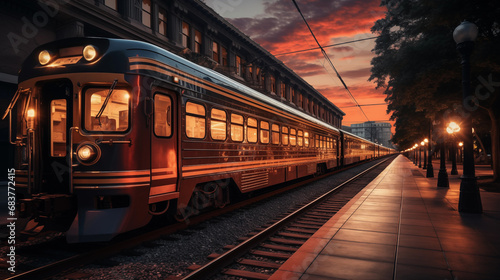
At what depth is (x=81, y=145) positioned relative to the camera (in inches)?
210

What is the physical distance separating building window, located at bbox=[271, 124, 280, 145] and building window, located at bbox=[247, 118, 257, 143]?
1.50 metres

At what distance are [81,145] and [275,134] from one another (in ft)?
24.5

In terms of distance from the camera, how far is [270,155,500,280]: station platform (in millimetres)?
4480

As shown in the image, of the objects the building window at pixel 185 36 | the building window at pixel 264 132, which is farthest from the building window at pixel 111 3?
the building window at pixel 264 132

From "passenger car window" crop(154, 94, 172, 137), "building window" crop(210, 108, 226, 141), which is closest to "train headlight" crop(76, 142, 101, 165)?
"passenger car window" crop(154, 94, 172, 137)

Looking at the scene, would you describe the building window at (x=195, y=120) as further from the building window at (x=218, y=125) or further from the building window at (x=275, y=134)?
the building window at (x=275, y=134)

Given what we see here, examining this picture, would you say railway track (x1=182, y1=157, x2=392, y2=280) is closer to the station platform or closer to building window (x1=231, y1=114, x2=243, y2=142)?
the station platform

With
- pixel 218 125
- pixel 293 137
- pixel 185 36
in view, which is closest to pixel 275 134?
pixel 293 137

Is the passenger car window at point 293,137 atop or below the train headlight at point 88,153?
atop

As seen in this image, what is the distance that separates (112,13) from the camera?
17.0 m

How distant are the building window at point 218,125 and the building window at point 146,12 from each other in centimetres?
1437

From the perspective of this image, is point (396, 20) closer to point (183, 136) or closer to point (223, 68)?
point (223, 68)

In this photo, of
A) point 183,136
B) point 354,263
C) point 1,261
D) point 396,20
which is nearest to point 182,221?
point 183,136

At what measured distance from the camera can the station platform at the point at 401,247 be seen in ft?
14.7
